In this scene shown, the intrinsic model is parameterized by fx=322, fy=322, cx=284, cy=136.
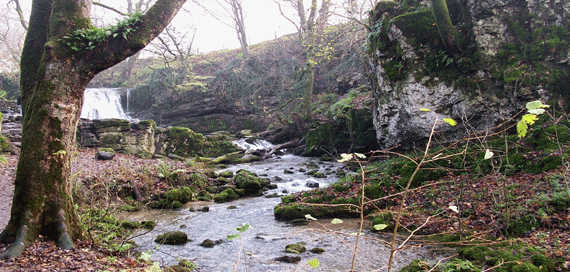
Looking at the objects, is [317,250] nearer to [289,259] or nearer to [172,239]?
[289,259]

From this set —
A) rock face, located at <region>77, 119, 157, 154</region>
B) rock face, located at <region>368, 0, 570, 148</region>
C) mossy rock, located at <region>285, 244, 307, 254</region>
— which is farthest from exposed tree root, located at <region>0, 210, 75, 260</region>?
rock face, located at <region>77, 119, 157, 154</region>

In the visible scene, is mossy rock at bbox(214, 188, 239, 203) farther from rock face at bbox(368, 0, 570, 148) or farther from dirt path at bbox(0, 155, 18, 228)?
rock face at bbox(368, 0, 570, 148)

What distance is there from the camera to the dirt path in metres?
5.83

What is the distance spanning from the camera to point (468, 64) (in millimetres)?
9664

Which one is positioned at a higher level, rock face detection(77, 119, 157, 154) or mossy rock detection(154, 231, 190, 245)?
rock face detection(77, 119, 157, 154)

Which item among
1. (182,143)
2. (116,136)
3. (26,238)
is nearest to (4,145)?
(116,136)

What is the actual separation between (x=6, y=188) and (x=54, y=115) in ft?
18.3

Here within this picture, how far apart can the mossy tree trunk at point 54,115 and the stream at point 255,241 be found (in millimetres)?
1101

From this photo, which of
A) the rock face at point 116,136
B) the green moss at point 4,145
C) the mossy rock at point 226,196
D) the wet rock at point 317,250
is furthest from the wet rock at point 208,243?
the rock face at point 116,136

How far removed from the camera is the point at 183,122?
2445cm

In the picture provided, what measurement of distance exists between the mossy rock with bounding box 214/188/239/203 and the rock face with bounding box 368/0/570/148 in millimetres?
5718

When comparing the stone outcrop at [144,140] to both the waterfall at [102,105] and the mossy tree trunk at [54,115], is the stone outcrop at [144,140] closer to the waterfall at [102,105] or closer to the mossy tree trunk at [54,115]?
the waterfall at [102,105]

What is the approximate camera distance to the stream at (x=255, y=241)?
481 cm

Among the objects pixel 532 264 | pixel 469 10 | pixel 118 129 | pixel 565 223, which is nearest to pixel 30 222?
pixel 532 264
